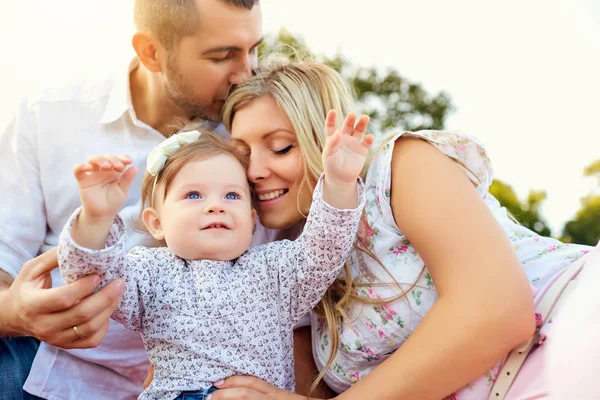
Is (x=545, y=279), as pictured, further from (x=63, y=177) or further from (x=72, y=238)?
(x=63, y=177)

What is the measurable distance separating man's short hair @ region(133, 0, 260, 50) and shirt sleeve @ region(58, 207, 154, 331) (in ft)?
4.46

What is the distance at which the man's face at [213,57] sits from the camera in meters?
3.08

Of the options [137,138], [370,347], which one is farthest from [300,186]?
[137,138]

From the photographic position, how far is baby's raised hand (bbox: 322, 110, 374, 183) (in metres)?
1.93

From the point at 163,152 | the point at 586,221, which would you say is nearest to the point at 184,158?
the point at 163,152

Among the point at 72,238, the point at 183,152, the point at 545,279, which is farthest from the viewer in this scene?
the point at 183,152

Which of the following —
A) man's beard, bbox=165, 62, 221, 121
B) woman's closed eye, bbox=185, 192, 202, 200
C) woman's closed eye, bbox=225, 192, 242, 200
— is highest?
woman's closed eye, bbox=225, 192, 242, 200

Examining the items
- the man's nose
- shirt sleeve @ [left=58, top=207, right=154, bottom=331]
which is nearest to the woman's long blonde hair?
the man's nose

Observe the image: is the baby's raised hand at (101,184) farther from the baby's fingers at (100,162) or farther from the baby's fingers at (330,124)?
the baby's fingers at (330,124)

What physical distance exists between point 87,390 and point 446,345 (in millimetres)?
1687

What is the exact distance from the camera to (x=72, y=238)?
5.91 ft

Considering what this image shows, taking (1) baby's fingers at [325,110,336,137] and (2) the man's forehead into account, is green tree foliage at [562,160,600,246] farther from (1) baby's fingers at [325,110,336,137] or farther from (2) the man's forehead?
(1) baby's fingers at [325,110,336,137]

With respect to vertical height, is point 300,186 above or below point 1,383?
above

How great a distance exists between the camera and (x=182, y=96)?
324 cm
